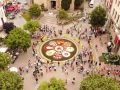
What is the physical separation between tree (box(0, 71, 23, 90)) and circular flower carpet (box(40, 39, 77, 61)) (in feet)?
47.3

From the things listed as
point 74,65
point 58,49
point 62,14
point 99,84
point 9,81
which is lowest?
point 74,65

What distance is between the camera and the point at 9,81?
119ft

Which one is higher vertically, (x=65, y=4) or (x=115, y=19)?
(x=65, y=4)

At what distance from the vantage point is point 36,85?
43.9 metres

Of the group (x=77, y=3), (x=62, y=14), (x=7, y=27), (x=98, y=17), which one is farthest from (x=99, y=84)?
(x=77, y=3)

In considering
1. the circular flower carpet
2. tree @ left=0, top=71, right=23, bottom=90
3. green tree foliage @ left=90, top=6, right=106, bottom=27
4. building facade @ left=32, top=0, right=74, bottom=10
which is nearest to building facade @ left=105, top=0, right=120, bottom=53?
green tree foliage @ left=90, top=6, right=106, bottom=27

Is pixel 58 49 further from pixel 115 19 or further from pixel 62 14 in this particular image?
pixel 115 19

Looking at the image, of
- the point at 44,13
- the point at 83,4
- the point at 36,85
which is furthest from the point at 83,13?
the point at 36,85

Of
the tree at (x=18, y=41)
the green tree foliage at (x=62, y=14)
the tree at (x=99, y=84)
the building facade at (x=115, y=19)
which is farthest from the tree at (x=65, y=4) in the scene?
the tree at (x=99, y=84)

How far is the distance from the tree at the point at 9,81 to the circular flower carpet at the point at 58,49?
14429 millimetres

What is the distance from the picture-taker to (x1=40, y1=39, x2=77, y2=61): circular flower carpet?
51.5 meters

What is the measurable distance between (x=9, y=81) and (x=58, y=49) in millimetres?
19985

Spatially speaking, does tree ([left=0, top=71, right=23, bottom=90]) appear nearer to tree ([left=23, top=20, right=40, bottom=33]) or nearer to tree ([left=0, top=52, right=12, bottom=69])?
tree ([left=0, top=52, right=12, bottom=69])

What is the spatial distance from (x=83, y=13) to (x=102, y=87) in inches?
1472
